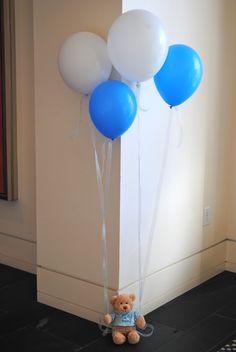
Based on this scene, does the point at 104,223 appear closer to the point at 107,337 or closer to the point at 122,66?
the point at 107,337

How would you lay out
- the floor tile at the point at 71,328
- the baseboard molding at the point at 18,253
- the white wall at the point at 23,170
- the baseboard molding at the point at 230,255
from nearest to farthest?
the floor tile at the point at 71,328 < the white wall at the point at 23,170 < the baseboard molding at the point at 18,253 < the baseboard molding at the point at 230,255

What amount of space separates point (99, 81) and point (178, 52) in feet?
1.32

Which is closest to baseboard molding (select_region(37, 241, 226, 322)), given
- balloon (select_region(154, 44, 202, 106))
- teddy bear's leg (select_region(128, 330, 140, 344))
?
teddy bear's leg (select_region(128, 330, 140, 344))

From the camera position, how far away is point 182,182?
2920 millimetres

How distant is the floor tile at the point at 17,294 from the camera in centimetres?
282

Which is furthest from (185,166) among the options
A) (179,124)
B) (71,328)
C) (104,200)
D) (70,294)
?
(71,328)

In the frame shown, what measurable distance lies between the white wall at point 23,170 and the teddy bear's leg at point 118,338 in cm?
105

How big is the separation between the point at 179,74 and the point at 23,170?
1396 mm

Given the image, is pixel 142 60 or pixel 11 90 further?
pixel 11 90

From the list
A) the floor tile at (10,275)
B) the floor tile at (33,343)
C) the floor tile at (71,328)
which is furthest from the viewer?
the floor tile at (10,275)

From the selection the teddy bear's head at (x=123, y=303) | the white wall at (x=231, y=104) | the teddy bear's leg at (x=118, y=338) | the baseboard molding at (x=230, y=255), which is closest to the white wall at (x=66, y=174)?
the teddy bear's head at (x=123, y=303)

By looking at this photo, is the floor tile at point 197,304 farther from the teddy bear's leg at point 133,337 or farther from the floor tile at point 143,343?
the teddy bear's leg at point 133,337

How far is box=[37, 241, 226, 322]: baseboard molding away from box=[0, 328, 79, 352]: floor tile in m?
0.28

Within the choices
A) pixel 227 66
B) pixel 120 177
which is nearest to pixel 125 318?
pixel 120 177
